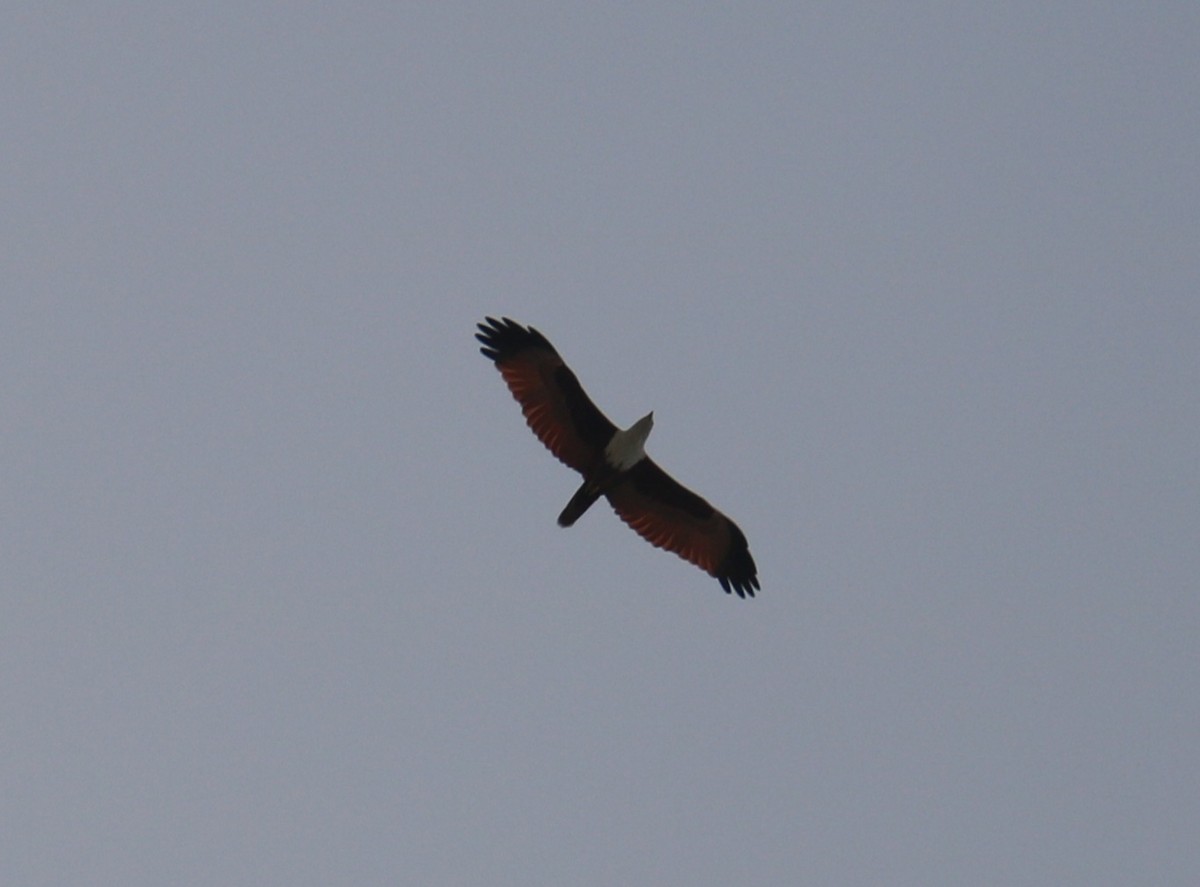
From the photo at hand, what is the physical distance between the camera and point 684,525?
29938 millimetres

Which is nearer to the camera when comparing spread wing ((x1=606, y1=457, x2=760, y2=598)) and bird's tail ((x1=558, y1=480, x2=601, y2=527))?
bird's tail ((x1=558, y1=480, x2=601, y2=527))

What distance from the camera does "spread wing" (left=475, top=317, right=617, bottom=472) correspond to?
28594 millimetres

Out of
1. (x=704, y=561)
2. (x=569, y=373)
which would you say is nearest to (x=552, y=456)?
(x=569, y=373)

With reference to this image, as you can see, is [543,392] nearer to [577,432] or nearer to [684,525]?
[577,432]

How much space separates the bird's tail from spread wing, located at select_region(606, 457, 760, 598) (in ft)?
1.67

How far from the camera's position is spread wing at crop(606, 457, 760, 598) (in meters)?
29.3

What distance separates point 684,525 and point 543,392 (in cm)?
309

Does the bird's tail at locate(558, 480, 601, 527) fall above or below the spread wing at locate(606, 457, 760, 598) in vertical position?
below

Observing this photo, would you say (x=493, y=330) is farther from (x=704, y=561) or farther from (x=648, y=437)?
(x=704, y=561)

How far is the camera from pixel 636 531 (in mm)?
29859

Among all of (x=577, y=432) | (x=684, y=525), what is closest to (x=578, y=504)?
(x=577, y=432)

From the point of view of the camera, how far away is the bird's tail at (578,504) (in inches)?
1122

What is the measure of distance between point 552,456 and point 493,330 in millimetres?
1997

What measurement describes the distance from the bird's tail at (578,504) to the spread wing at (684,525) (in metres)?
0.51
